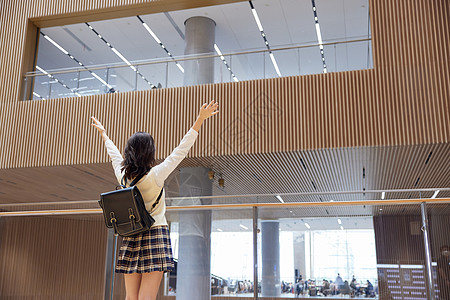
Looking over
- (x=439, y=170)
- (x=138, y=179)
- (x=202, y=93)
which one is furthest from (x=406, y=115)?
(x=138, y=179)

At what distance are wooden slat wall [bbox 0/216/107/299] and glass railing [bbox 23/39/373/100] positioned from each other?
493 cm

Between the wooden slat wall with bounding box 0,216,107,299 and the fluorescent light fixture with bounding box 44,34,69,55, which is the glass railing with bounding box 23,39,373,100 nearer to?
the fluorescent light fixture with bounding box 44,34,69,55

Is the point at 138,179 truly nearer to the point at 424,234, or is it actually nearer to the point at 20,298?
the point at 424,234

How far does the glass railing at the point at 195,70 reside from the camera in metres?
8.13

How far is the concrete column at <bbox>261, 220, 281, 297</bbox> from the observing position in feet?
11.5

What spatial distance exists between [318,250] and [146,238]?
1829 millimetres

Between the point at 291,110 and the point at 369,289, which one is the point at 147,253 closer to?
the point at 369,289

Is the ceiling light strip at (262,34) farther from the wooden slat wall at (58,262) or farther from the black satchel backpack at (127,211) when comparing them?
the black satchel backpack at (127,211)

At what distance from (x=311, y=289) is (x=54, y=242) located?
7.67 feet

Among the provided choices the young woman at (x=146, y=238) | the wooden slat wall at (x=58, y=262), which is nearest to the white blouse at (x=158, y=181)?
the young woman at (x=146, y=238)

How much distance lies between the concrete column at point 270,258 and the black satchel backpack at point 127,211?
1501 millimetres

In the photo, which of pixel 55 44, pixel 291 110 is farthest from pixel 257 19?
pixel 55 44

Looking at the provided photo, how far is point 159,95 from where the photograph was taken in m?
8.97

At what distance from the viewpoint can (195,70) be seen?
29.2ft
